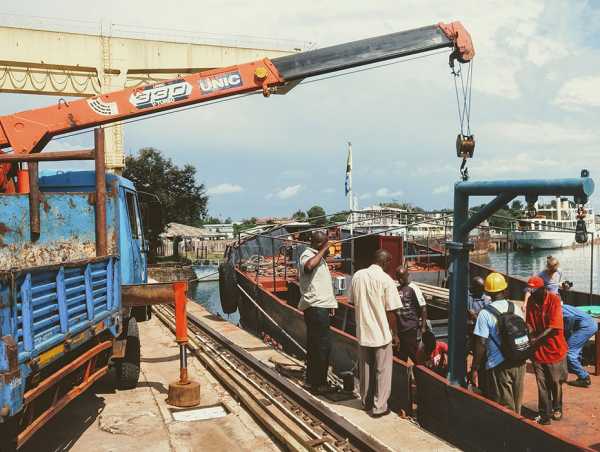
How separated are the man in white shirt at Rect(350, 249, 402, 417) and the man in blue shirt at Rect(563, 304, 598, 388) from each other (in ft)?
7.83

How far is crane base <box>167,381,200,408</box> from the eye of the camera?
6.67 metres

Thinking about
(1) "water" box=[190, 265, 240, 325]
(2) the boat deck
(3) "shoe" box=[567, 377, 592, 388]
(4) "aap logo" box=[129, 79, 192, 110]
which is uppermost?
(4) "aap logo" box=[129, 79, 192, 110]

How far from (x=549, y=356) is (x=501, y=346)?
0.86 meters

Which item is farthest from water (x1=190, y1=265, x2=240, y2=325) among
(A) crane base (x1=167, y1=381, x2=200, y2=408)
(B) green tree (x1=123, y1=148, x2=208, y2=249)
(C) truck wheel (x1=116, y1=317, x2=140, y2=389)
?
(A) crane base (x1=167, y1=381, x2=200, y2=408)

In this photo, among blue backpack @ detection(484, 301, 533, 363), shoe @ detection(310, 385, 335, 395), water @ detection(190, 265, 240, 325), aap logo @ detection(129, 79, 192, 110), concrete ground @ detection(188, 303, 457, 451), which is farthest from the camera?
water @ detection(190, 265, 240, 325)

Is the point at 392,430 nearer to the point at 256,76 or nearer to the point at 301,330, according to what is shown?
the point at 301,330

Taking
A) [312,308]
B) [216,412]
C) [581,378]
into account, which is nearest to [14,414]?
[216,412]

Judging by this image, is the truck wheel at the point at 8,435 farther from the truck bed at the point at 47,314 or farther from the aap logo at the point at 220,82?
the aap logo at the point at 220,82

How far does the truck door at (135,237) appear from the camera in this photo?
7.84 metres

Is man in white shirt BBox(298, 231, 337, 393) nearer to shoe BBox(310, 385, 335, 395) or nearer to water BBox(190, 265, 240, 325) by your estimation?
shoe BBox(310, 385, 335, 395)

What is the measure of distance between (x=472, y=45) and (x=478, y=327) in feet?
21.8

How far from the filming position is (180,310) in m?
6.90

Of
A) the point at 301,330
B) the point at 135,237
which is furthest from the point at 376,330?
the point at 301,330

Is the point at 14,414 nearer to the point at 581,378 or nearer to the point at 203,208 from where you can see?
the point at 581,378
